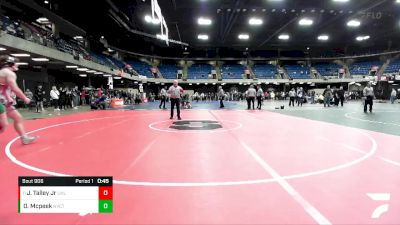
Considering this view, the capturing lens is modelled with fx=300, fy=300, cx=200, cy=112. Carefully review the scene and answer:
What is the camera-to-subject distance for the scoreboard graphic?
2115 mm

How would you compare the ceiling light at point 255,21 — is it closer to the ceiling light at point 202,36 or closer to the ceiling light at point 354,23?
the ceiling light at point 354,23

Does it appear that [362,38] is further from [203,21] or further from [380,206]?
[380,206]

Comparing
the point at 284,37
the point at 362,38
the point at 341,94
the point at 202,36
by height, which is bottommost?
the point at 341,94

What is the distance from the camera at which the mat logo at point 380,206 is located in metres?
2.78

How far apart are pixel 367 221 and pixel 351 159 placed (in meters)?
2.66

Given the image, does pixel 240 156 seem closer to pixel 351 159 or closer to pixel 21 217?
pixel 351 159

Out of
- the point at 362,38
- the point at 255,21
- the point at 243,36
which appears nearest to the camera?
the point at 255,21

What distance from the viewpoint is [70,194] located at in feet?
6.99

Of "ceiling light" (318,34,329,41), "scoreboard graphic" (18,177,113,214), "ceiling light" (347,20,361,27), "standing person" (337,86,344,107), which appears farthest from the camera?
"ceiling light" (318,34,329,41)

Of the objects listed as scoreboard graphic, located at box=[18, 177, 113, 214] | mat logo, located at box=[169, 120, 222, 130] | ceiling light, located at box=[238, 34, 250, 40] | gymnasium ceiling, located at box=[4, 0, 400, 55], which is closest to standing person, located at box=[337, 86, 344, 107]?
gymnasium ceiling, located at box=[4, 0, 400, 55]

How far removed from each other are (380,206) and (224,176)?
72.4 inches

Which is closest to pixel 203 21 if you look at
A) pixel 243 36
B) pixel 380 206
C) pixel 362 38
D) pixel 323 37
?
pixel 243 36

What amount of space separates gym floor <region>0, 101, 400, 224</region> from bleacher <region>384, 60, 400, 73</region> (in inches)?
1831

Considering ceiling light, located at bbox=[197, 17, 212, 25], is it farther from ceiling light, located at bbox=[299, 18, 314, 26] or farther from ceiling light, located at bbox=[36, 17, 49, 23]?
ceiling light, located at bbox=[36, 17, 49, 23]
